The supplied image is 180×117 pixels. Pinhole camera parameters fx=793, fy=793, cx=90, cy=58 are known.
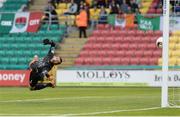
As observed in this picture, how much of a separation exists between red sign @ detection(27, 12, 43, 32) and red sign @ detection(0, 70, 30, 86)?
22.7ft

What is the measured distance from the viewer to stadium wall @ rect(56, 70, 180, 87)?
37281 millimetres

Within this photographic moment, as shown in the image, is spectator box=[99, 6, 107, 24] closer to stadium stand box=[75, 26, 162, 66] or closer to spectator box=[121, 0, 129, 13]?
stadium stand box=[75, 26, 162, 66]

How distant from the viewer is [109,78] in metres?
37.7

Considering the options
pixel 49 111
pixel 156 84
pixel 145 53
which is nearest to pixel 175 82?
pixel 156 84

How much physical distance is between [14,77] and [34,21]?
714cm

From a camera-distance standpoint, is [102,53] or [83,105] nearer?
[83,105]

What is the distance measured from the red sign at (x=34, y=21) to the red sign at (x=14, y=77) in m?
6.92

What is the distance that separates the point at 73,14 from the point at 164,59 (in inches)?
918

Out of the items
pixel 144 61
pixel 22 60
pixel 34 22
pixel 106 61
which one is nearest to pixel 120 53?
pixel 106 61

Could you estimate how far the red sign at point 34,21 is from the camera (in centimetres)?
4522

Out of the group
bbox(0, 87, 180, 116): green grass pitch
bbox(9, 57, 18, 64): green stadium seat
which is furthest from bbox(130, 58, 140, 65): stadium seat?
bbox(0, 87, 180, 116): green grass pitch

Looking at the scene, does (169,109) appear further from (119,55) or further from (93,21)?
(93,21)

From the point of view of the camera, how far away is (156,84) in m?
37.2

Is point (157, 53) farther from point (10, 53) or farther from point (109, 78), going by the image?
point (10, 53)
